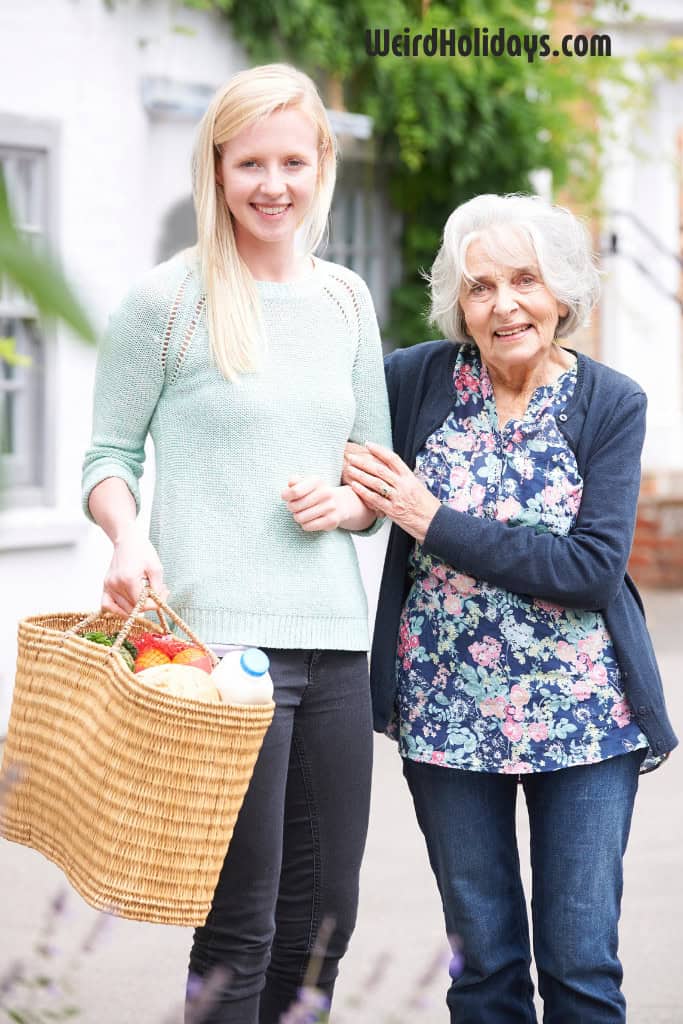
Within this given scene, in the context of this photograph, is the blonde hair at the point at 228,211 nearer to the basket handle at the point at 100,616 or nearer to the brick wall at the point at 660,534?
the basket handle at the point at 100,616

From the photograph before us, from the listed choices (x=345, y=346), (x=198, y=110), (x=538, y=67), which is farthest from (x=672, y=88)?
(x=345, y=346)

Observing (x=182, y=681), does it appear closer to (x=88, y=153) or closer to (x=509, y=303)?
(x=509, y=303)

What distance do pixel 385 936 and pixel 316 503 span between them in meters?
2.02

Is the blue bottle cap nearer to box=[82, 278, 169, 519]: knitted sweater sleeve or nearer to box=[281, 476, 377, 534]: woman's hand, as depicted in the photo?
box=[281, 476, 377, 534]: woman's hand

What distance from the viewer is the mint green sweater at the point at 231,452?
214cm

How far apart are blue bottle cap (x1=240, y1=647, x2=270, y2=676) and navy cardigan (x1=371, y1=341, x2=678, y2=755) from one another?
1.38ft

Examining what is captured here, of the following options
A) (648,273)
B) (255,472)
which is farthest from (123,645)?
(648,273)

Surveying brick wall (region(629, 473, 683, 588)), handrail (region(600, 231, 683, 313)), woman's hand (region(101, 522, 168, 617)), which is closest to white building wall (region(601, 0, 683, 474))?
handrail (region(600, 231, 683, 313))

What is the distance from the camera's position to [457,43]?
7.26 metres

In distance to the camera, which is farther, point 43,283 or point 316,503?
point 316,503

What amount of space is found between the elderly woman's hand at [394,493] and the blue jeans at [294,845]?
215mm

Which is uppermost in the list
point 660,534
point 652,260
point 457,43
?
point 457,43

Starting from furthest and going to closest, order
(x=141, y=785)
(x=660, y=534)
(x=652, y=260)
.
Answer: (x=652, y=260) → (x=660, y=534) → (x=141, y=785)

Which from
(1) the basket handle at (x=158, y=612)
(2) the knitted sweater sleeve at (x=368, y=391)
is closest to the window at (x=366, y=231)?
(2) the knitted sweater sleeve at (x=368, y=391)
